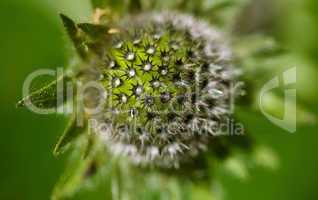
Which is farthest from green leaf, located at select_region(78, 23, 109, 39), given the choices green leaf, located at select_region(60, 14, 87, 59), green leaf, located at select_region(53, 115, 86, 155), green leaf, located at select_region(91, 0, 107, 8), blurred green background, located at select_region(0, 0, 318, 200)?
blurred green background, located at select_region(0, 0, 318, 200)

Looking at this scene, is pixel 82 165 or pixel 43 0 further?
pixel 43 0

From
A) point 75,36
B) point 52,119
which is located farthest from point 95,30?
point 52,119

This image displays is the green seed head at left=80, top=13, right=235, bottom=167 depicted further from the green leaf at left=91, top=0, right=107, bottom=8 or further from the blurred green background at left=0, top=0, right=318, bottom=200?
the blurred green background at left=0, top=0, right=318, bottom=200

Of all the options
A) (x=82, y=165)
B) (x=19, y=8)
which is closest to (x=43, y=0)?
(x=19, y=8)

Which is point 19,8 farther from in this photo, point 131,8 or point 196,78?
point 196,78

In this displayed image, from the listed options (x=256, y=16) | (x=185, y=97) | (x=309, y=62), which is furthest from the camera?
(x=309, y=62)

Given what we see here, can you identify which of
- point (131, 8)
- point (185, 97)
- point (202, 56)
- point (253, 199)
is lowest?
point (253, 199)
